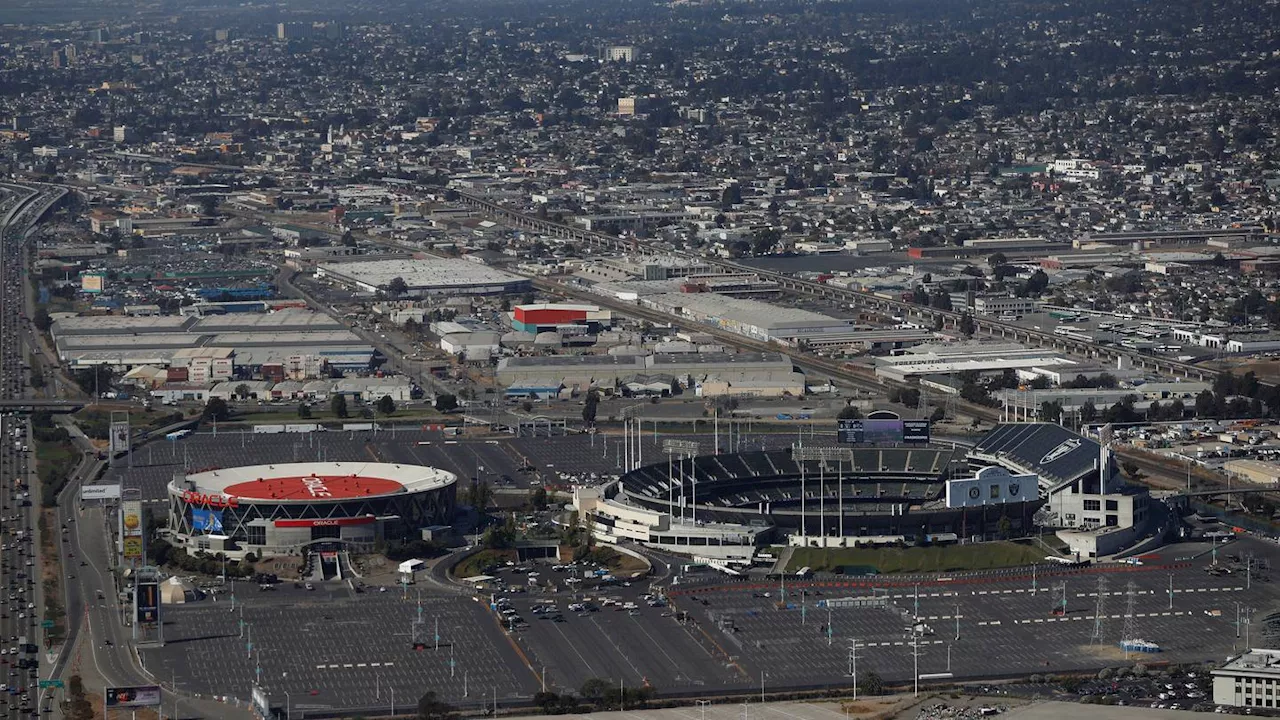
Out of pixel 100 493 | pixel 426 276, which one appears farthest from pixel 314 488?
pixel 426 276

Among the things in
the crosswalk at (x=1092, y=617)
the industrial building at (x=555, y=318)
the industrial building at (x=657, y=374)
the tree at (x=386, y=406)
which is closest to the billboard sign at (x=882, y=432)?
the crosswalk at (x=1092, y=617)

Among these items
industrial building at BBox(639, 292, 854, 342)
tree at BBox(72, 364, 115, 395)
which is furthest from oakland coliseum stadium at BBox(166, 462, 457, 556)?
industrial building at BBox(639, 292, 854, 342)

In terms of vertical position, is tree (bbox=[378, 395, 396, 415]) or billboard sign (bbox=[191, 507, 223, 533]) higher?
billboard sign (bbox=[191, 507, 223, 533])

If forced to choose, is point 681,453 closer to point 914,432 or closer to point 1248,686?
point 914,432

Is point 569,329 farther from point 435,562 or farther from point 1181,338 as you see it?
point 435,562

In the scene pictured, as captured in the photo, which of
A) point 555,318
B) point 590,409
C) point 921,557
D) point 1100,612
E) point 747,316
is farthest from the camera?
point 747,316

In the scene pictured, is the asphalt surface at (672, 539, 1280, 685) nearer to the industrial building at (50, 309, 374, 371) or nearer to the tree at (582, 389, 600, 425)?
the tree at (582, 389, 600, 425)

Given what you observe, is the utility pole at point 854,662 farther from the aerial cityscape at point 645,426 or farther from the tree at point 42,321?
the tree at point 42,321
